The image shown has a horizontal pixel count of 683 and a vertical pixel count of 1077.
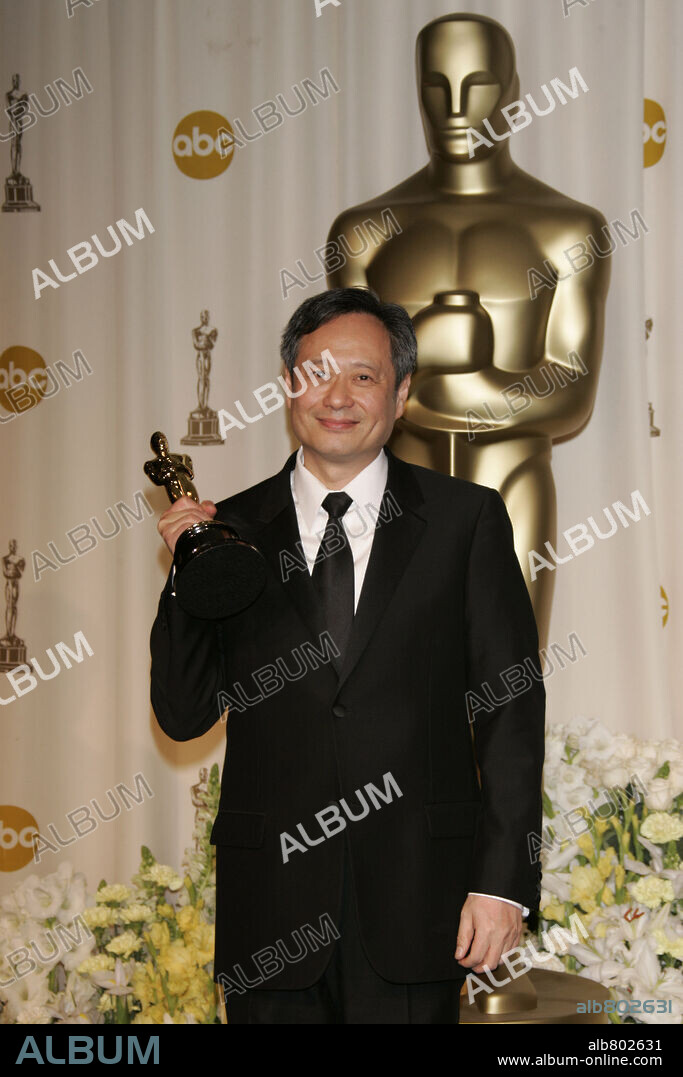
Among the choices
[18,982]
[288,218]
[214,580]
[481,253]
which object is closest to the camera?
[214,580]

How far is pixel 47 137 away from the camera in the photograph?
2723 mm

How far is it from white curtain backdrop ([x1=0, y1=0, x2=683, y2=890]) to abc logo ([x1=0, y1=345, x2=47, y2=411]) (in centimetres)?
2

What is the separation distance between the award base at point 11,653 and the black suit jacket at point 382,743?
136 centimetres

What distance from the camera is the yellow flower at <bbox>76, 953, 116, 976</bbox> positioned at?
2.02m

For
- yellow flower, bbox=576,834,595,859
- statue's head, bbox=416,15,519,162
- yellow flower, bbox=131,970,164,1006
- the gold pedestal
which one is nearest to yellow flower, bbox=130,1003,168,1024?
yellow flower, bbox=131,970,164,1006

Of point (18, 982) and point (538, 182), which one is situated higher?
point (538, 182)

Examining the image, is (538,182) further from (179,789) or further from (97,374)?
(179,789)

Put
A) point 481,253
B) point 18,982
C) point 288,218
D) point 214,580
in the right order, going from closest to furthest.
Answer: point 214,580 < point 18,982 < point 481,253 < point 288,218

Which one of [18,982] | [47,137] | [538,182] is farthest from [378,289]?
[18,982]

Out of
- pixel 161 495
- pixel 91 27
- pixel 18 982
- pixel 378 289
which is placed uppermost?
pixel 91 27

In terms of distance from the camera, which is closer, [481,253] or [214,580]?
[214,580]

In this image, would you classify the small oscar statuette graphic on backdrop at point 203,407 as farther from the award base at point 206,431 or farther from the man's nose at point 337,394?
the man's nose at point 337,394

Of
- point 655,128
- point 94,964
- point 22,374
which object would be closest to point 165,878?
point 94,964

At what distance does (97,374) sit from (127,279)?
23cm
